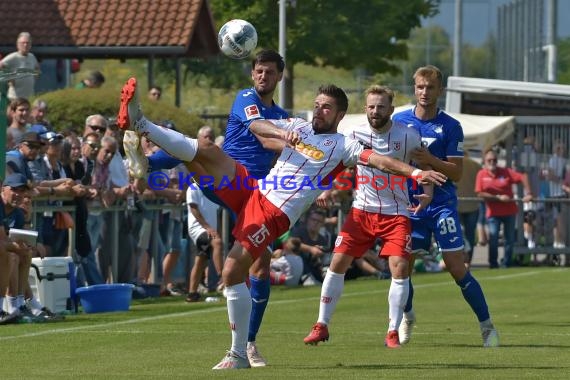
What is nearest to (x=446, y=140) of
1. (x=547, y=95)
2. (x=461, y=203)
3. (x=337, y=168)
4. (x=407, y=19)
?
(x=337, y=168)

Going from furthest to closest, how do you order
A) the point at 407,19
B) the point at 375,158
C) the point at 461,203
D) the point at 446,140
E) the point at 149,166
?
the point at 407,19
the point at 461,203
the point at 446,140
the point at 149,166
the point at 375,158

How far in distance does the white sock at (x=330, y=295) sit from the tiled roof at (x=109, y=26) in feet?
57.6

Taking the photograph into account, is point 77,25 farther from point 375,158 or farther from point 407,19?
point 375,158

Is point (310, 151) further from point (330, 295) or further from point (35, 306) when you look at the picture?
point (35, 306)

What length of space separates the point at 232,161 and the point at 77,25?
2085 cm

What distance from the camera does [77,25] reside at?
31891mm

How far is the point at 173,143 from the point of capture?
37.7ft

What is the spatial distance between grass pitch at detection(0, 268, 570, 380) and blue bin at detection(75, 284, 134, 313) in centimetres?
18

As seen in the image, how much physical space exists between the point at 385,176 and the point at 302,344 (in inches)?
62.5

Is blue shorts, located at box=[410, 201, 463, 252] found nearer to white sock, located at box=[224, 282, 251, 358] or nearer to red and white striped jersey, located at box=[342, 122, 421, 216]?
red and white striped jersey, located at box=[342, 122, 421, 216]

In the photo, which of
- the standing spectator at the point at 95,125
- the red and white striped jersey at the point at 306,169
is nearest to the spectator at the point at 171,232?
the standing spectator at the point at 95,125

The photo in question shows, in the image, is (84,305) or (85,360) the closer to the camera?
(85,360)

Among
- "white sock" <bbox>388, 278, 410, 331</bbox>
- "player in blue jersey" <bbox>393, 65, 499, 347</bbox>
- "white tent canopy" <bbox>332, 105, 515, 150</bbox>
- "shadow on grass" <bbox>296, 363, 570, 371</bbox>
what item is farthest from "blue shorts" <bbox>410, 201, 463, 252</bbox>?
"white tent canopy" <bbox>332, 105, 515, 150</bbox>

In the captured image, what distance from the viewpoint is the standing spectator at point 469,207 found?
1030 inches
